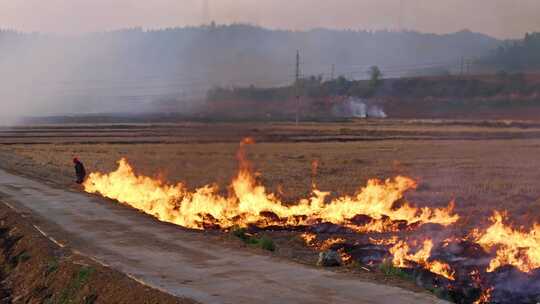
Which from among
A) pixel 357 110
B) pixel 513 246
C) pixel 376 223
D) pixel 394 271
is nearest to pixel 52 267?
pixel 394 271

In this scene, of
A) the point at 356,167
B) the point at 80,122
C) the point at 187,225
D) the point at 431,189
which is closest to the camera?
the point at 187,225

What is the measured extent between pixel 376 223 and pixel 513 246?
6523mm

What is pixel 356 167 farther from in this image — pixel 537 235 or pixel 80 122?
pixel 80 122

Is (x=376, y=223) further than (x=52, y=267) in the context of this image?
Yes

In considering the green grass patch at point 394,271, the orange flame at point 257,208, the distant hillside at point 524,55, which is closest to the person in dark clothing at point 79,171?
the orange flame at point 257,208

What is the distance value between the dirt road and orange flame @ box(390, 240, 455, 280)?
3442 mm

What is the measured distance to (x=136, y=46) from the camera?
6068 inches

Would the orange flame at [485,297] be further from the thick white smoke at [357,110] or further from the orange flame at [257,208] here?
the thick white smoke at [357,110]

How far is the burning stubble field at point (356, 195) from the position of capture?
70.2 feet

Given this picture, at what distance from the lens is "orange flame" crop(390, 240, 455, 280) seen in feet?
68.3

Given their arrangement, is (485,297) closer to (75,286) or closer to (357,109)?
(75,286)

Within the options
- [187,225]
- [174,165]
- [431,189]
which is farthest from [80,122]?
[187,225]

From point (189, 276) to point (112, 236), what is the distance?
21.8 ft

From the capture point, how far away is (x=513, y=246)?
22750mm
